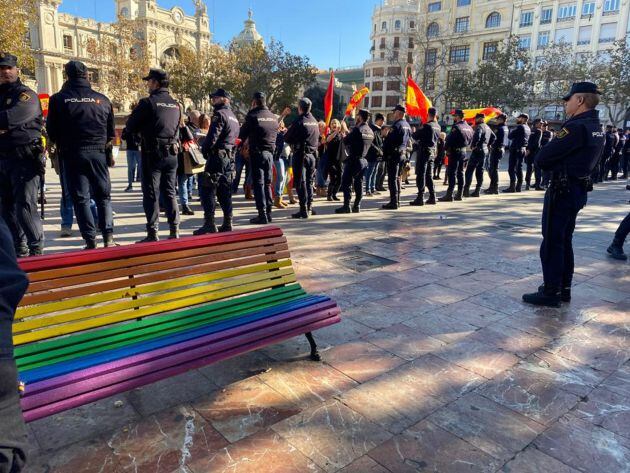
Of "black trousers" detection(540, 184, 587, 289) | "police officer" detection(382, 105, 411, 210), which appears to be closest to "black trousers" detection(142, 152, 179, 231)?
"black trousers" detection(540, 184, 587, 289)

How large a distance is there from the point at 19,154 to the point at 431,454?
4707 mm

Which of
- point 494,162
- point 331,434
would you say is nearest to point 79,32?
point 494,162

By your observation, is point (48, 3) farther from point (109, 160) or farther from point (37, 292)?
point (37, 292)

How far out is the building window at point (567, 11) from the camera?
5469cm

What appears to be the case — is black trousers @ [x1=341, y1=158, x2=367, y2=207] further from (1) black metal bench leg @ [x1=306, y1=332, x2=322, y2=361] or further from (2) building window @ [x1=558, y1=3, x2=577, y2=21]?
(2) building window @ [x1=558, y1=3, x2=577, y2=21]

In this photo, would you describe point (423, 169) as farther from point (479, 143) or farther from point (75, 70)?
point (75, 70)

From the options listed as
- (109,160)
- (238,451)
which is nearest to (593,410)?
(238,451)

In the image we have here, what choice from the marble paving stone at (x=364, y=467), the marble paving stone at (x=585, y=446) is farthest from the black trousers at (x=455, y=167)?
the marble paving stone at (x=364, y=467)

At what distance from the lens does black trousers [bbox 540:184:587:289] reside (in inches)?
168

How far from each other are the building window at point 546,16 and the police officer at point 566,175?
62.8 meters

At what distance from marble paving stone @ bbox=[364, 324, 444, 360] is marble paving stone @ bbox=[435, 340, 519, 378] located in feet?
0.37

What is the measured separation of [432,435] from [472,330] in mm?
1529

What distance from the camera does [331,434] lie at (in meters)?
2.51

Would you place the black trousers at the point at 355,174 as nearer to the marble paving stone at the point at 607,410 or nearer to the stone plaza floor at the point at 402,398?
the stone plaza floor at the point at 402,398
